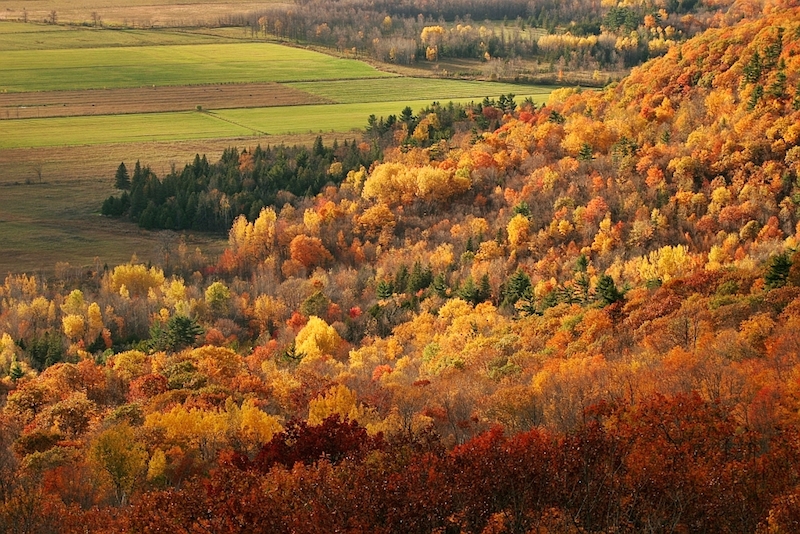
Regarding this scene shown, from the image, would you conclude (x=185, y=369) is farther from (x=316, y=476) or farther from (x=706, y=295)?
(x=316, y=476)

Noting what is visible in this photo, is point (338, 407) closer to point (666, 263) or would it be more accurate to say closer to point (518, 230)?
point (666, 263)

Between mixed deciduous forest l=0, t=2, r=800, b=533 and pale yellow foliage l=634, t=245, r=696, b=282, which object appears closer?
mixed deciduous forest l=0, t=2, r=800, b=533

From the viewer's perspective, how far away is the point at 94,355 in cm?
15500

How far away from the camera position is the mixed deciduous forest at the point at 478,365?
53.9 meters

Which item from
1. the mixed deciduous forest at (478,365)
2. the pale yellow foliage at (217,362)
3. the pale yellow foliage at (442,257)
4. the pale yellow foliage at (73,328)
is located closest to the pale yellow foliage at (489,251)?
the mixed deciduous forest at (478,365)

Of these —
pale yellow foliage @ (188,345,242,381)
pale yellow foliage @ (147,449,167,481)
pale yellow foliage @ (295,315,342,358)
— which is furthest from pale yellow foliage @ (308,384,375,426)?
pale yellow foliage @ (295,315,342,358)

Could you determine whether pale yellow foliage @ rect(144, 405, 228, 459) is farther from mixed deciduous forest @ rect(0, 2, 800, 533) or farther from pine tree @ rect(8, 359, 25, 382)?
pine tree @ rect(8, 359, 25, 382)

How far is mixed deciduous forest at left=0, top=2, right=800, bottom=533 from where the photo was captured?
5391cm

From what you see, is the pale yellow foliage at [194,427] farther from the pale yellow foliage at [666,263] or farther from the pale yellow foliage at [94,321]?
the pale yellow foliage at [666,263]

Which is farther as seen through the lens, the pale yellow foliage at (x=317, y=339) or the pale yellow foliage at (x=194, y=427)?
the pale yellow foliage at (x=317, y=339)

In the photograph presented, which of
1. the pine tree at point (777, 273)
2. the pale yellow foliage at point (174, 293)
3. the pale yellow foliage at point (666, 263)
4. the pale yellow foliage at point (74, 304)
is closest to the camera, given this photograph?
the pine tree at point (777, 273)

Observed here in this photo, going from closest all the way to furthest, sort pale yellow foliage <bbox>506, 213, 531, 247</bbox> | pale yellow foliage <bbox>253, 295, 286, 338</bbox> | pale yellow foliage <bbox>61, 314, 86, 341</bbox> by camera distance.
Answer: pale yellow foliage <bbox>61, 314, 86, 341</bbox>
pale yellow foliage <bbox>253, 295, 286, 338</bbox>
pale yellow foliage <bbox>506, 213, 531, 247</bbox>

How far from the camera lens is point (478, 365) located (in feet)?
389

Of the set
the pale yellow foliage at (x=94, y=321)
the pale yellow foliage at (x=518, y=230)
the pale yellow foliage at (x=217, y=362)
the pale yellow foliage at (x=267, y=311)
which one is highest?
the pale yellow foliage at (x=518, y=230)
